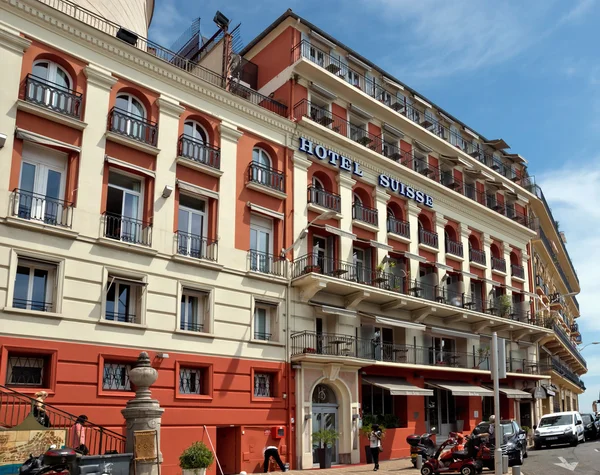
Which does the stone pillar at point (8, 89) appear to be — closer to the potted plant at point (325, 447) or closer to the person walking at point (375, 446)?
the potted plant at point (325, 447)

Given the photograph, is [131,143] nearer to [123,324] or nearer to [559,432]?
[123,324]

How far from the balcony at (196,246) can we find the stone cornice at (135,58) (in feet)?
17.0

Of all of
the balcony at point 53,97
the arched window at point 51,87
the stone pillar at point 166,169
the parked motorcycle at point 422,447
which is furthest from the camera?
the parked motorcycle at point 422,447

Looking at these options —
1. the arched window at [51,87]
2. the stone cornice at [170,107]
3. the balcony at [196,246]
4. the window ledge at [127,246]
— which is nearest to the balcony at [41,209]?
the window ledge at [127,246]

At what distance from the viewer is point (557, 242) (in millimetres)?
57906

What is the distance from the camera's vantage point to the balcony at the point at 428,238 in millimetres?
31891

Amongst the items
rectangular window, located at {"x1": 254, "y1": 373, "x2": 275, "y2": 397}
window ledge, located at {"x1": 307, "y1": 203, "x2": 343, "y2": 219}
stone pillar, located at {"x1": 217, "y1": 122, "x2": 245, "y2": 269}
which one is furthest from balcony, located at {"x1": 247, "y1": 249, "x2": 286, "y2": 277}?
rectangular window, located at {"x1": 254, "y1": 373, "x2": 275, "y2": 397}

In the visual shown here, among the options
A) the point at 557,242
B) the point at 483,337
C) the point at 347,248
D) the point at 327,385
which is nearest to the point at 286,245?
the point at 347,248

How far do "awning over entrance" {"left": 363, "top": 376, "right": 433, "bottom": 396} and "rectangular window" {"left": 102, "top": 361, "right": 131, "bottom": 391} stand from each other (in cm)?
1062

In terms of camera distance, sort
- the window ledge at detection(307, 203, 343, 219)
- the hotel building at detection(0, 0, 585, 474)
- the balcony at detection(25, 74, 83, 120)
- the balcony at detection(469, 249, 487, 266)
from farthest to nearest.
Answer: the balcony at detection(469, 249, 487, 266)
the window ledge at detection(307, 203, 343, 219)
the balcony at detection(25, 74, 83, 120)
the hotel building at detection(0, 0, 585, 474)

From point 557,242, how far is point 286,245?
39.9 m

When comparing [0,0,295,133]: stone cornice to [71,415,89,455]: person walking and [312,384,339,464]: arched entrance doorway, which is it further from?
Answer: [71,415,89,455]: person walking

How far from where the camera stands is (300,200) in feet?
86.2

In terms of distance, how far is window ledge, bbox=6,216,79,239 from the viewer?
1783 cm
